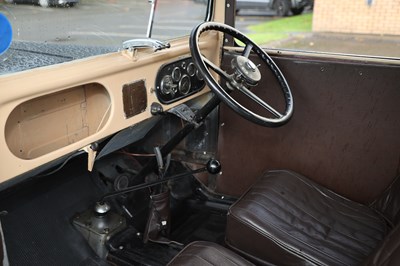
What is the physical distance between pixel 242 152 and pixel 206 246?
0.91 m

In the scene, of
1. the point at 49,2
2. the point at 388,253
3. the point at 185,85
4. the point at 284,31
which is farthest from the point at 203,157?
the point at 284,31

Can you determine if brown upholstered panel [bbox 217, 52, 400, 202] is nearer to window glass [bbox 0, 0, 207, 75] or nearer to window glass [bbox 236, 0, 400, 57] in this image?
window glass [bbox 236, 0, 400, 57]

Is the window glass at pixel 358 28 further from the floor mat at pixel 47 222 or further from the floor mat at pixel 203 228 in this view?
the floor mat at pixel 47 222

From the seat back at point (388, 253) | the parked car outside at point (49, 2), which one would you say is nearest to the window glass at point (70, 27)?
the parked car outside at point (49, 2)

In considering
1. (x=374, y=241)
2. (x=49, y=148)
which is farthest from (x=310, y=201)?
(x=49, y=148)

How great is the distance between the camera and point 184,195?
2.25 m

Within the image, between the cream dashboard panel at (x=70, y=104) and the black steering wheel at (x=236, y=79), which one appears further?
the black steering wheel at (x=236, y=79)

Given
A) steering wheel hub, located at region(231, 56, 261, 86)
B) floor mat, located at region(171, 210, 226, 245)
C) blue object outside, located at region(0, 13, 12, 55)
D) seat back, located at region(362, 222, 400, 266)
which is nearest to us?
seat back, located at region(362, 222, 400, 266)

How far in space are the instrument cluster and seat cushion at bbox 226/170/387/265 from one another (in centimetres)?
52

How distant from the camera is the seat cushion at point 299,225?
4.56ft

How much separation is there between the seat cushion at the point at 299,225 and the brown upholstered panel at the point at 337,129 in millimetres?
226

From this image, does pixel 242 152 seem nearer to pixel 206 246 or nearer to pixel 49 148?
pixel 206 246

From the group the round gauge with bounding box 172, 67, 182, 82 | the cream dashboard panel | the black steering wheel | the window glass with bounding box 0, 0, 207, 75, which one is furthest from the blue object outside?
the round gauge with bounding box 172, 67, 182, 82

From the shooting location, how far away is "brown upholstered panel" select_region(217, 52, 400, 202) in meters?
1.81
